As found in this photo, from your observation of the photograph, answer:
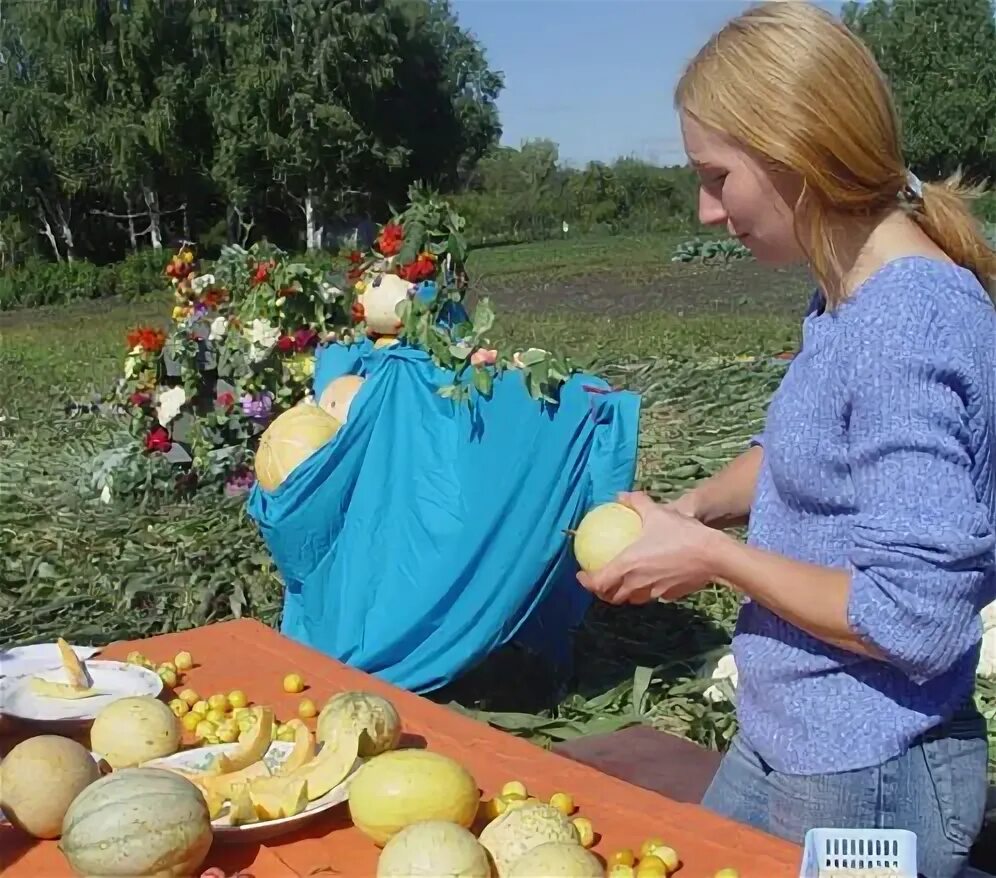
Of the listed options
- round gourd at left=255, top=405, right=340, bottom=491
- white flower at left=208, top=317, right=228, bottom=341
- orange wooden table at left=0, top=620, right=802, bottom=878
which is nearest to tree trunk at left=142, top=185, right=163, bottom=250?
white flower at left=208, top=317, right=228, bottom=341

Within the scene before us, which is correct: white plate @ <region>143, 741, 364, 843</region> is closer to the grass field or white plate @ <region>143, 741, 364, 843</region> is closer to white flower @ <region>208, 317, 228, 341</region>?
the grass field

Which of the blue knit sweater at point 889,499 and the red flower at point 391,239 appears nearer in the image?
the blue knit sweater at point 889,499

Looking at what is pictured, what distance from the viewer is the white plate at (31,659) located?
2.56 m

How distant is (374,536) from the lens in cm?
432

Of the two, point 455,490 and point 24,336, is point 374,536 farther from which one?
point 24,336

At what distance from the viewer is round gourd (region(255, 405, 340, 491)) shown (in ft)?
14.1

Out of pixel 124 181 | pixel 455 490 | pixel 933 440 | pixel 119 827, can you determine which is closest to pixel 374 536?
pixel 455 490

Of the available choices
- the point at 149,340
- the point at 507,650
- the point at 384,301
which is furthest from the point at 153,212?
the point at 507,650

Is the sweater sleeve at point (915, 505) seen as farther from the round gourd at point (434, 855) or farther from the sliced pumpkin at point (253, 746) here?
the sliced pumpkin at point (253, 746)

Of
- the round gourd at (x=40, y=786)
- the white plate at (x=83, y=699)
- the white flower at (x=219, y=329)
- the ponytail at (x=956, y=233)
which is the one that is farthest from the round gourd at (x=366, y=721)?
the white flower at (x=219, y=329)

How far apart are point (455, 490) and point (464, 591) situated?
1.09 ft

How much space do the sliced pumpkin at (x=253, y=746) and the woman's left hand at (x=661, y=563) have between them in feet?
1.93

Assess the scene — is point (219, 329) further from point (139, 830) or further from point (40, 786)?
point (139, 830)

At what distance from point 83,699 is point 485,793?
843 mm
